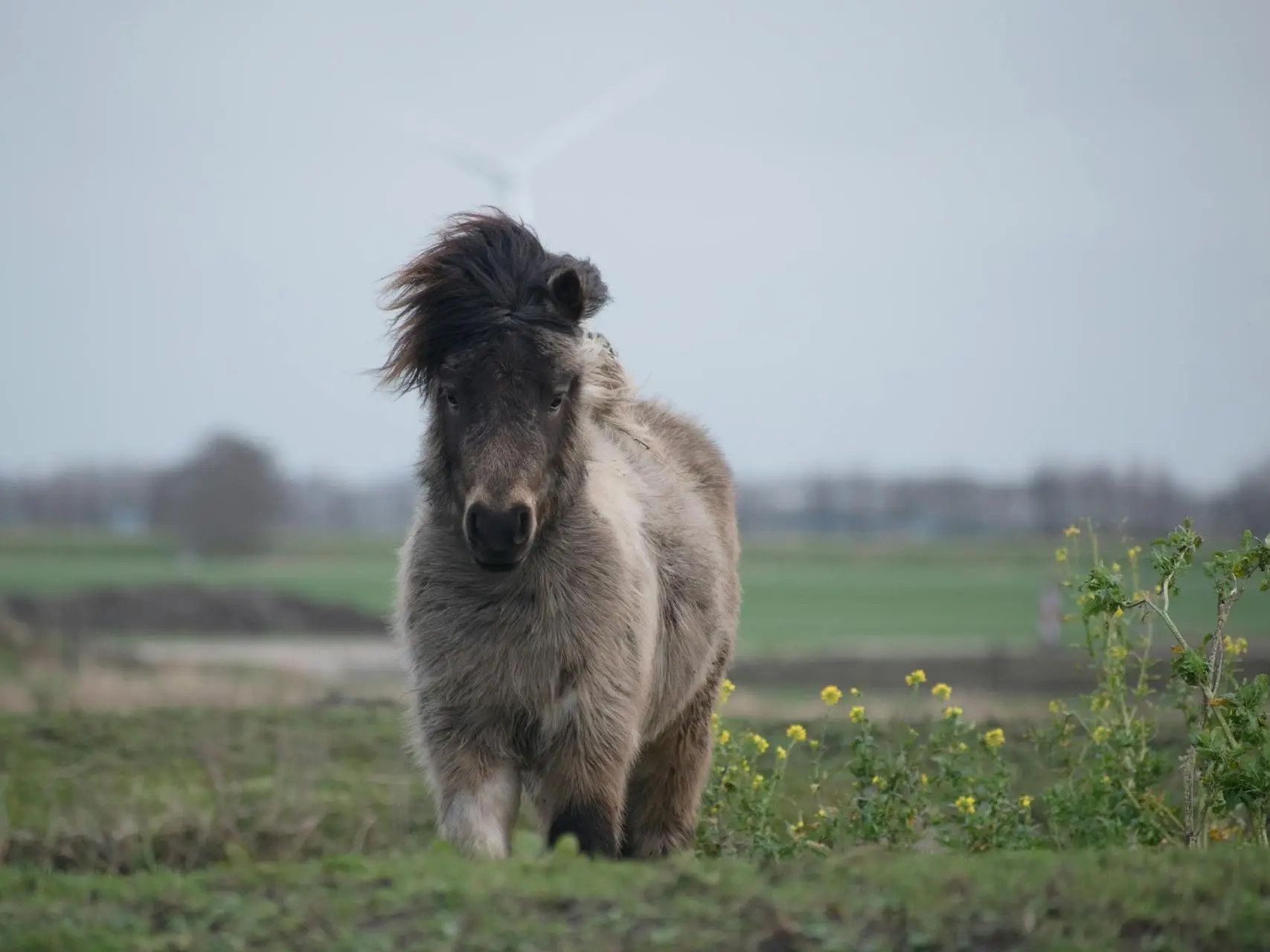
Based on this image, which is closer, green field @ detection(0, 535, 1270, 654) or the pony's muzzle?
the pony's muzzle

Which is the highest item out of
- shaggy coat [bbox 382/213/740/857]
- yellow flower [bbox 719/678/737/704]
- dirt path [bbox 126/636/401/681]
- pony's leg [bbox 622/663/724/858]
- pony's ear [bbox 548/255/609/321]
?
pony's ear [bbox 548/255/609/321]

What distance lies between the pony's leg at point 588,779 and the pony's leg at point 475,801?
0.18 m

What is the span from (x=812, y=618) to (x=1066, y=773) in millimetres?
41739

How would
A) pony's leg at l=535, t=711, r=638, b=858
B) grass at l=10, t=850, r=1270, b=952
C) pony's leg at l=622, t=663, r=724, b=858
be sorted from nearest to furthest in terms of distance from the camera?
grass at l=10, t=850, r=1270, b=952
pony's leg at l=535, t=711, r=638, b=858
pony's leg at l=622, t=663, r=724, b=858

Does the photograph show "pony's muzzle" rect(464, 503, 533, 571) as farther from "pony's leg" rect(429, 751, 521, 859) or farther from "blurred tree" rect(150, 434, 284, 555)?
"blurred tree" rect(150, 434, 284, 555)

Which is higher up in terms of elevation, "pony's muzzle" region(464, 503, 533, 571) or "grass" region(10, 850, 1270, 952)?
"pony's muzzle" region(464, 503, 533, 571)

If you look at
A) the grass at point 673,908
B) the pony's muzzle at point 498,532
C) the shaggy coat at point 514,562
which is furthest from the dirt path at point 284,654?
the grass at point 673,908

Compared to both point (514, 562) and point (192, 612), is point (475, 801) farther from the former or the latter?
point (192, 612)

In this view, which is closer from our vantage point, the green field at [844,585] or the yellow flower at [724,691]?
the yellow flower at [724,691]

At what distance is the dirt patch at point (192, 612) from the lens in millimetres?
38094

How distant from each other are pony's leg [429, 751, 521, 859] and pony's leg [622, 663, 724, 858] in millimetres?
1673

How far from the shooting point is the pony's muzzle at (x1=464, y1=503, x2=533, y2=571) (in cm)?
575

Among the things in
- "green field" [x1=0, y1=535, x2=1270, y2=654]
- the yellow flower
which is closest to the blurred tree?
"green field" [x1=0, y1=535, x2=1270, y2=654]

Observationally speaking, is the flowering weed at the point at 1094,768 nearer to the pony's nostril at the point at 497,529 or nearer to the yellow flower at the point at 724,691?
the yellow flower at the point at 724,691
